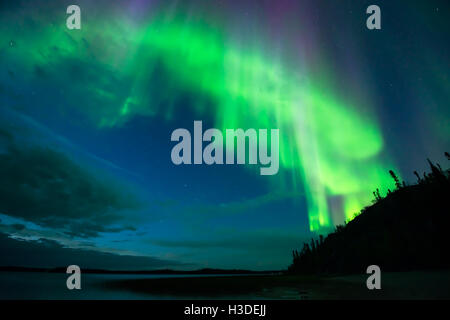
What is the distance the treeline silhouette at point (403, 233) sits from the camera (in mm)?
61250

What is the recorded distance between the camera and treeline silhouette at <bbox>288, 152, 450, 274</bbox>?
61250mm

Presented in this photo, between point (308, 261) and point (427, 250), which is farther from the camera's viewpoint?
point (308, 261)

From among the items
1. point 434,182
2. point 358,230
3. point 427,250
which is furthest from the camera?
point 358,230

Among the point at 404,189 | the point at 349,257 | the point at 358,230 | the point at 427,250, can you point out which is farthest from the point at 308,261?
the point at 427,250

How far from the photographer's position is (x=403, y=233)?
232 feet

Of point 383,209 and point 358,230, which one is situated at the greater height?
point 383,209

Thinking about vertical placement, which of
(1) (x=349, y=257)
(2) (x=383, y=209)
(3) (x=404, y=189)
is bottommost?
(1) (x=349, y=257)
